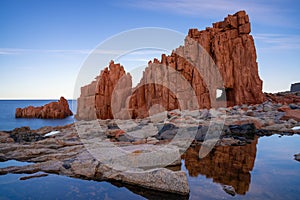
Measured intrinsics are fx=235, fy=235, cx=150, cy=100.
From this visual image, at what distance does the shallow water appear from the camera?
855 cm

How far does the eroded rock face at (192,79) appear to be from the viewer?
134ft

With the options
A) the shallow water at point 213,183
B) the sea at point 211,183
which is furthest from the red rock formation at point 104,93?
the shallow water at point 213,183

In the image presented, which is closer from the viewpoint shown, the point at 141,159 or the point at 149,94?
the point at 141,159

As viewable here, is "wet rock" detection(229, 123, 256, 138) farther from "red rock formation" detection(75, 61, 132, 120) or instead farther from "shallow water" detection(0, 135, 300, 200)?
"red rock formation" detection(75, 61, 132, 120)

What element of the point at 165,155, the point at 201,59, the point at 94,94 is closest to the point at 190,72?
the point at 201,59

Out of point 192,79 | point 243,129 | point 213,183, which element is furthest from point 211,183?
point 192,79

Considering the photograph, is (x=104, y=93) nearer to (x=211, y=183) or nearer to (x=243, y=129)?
(x=243, y=129)

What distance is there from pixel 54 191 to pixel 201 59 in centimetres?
3859

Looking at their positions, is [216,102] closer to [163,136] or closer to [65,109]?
[163,136]

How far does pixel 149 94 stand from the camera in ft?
161

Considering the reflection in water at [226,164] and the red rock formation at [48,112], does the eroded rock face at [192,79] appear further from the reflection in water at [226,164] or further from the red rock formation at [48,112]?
the red rock formation at [48,112]

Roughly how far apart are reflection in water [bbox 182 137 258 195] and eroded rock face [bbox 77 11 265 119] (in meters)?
27.0

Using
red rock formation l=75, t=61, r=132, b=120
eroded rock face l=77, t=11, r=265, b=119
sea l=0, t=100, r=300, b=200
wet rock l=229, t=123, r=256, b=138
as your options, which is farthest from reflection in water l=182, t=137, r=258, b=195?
red rock formation l=75, t=61, r=132, b=120

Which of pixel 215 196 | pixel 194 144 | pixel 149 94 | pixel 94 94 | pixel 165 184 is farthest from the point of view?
pixel 94 94
